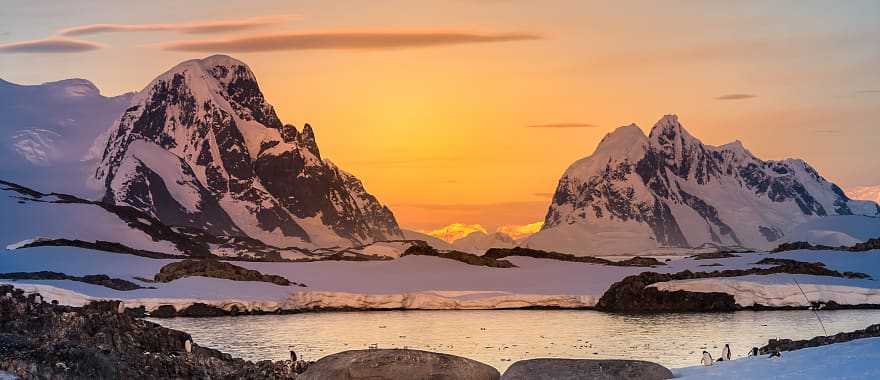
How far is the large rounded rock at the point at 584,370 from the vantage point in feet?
71.6

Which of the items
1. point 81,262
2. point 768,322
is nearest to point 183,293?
point 81,262

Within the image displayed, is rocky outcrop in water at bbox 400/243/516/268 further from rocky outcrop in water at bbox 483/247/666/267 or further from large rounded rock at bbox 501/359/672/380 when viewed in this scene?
large rounded rock at bbox 501/359/672/380

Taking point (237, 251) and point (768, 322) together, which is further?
point (237, 251)

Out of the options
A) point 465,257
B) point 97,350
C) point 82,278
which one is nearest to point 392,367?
point 97,350

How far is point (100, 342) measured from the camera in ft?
101

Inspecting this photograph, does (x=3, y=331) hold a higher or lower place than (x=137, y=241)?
lower

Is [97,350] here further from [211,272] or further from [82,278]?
[211,272]

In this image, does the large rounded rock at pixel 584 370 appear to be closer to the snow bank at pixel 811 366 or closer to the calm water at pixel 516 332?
the snow bank at pixel 811 366

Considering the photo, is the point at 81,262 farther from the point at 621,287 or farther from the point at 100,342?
the point at 100,342

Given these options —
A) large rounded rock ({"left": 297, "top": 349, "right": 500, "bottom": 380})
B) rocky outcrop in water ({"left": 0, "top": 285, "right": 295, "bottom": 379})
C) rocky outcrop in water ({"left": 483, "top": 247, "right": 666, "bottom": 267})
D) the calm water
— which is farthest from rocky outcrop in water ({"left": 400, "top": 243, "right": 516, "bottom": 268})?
large rounded rock ({"left": 297, "top": 349, "right": 500, "bottom": 380})

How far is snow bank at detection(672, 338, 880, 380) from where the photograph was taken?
66.9 feet

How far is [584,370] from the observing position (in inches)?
866

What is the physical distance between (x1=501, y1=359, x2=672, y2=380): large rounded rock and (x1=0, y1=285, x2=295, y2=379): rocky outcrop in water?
953cm

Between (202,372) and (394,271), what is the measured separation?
4841 centimetres
